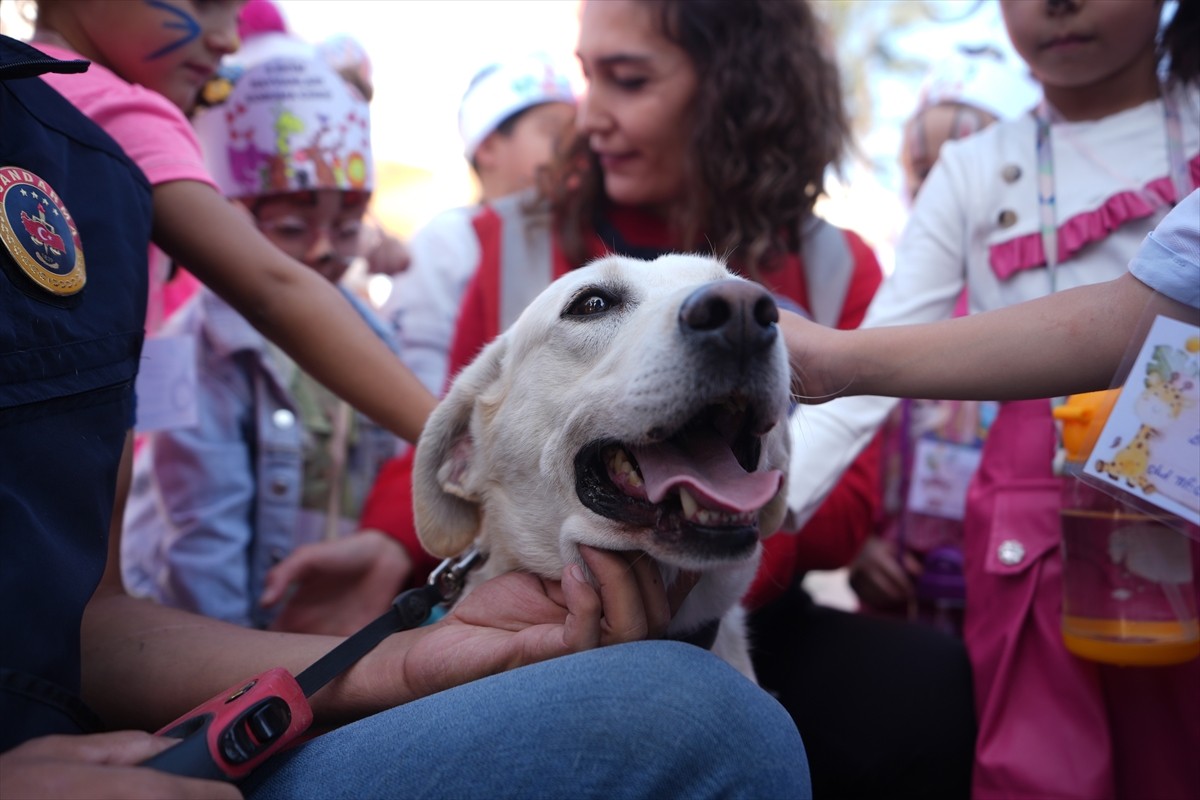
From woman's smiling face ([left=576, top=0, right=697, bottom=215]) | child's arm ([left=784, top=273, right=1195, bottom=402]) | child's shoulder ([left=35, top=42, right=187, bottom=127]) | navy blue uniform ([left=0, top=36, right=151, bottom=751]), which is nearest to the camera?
navy blue uniform ([left=0, top=36, right=151, bottom=751])

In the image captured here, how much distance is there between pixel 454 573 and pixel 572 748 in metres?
0.75

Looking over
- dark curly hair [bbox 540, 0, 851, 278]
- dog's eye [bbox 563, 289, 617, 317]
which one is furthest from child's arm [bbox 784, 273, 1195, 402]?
dark curly hair [bbox 540, 0, 851, 278]

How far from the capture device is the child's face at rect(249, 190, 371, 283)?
3.59 metres

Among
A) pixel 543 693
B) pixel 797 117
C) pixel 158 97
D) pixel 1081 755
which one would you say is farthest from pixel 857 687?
pixel 158 97

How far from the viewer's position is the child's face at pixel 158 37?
224 centimetres

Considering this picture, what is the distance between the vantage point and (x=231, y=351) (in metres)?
3.38

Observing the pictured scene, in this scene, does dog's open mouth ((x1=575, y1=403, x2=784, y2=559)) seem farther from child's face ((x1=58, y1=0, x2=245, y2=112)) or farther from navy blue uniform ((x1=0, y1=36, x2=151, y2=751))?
child's face ((x1=58, y1=0, x2=245, y2=112))

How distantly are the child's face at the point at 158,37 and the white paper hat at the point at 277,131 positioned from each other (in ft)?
2.81

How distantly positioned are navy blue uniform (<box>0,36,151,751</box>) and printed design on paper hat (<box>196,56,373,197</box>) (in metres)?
1.74

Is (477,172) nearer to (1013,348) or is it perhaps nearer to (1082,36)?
(1082,36)

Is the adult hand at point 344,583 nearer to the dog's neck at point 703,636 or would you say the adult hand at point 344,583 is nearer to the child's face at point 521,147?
the dog's neck at point 703,636

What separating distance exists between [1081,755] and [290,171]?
10.1 ft

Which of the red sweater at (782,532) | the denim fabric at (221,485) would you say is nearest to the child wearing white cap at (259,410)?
the denim fabric at (221,485)

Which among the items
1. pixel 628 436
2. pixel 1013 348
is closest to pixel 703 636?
Answer: pixel 628 436
